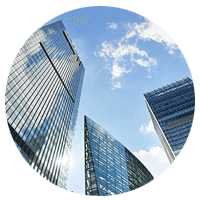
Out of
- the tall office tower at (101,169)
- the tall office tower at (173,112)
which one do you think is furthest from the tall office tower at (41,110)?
the tall office tower at (173,112)

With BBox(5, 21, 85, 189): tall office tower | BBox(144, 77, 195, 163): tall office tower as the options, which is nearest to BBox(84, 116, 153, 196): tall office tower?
BBox(5, 21, 85, 189): tall office tower

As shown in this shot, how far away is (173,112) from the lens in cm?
9600

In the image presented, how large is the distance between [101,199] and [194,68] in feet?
18.9

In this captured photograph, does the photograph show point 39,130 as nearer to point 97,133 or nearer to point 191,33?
point 97,133

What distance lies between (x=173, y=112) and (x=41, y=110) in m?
69.3

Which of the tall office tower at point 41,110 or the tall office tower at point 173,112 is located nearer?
the tall office tower at point 41,110

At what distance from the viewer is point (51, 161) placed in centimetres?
5028

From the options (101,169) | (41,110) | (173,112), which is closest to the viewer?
(101,169)

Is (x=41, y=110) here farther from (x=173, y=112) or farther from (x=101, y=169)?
(x=173, y=112)

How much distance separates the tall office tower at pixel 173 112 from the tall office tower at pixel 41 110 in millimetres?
44193

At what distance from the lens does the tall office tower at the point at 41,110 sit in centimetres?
3921

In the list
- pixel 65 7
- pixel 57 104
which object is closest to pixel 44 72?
pixel 57 104

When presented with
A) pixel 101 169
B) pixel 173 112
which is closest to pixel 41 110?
pixel 101 169

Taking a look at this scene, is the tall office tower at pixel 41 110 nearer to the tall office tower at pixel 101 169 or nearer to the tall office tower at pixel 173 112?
the tall office tower at pixel 101 169
